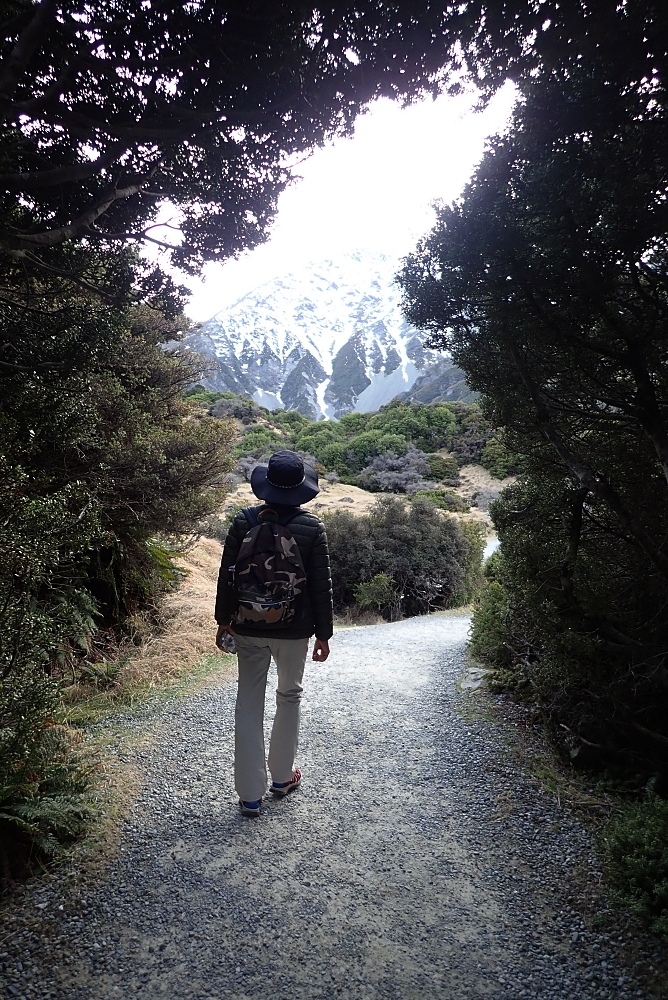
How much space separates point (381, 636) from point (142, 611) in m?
4.03

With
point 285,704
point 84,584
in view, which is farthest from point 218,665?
point 285,704

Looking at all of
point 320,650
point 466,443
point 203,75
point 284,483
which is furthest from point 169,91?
point 466,443

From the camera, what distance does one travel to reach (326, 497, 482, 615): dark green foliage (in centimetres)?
1359

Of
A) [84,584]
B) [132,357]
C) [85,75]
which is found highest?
[85,75]

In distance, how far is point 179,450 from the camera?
7215 millimetres

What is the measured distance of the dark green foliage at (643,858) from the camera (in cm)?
228

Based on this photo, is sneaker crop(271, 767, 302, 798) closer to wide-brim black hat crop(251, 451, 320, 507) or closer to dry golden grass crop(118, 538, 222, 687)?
wide-brim black hat crop(251, 451, 320, 507)

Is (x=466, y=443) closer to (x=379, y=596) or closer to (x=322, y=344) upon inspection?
(x=379, y=596)

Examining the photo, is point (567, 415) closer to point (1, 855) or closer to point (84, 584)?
point (1, 855)

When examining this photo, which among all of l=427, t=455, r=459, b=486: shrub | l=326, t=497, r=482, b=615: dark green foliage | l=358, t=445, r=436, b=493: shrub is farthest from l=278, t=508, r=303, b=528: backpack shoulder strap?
l=427, t=455, r=459, b=486: shrub

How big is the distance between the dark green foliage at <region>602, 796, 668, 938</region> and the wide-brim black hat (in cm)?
247

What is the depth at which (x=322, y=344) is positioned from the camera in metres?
79.5

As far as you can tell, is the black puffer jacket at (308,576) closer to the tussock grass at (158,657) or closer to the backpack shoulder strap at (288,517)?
the backpack shoulder strap at (288,517)

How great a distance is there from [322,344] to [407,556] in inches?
2786
